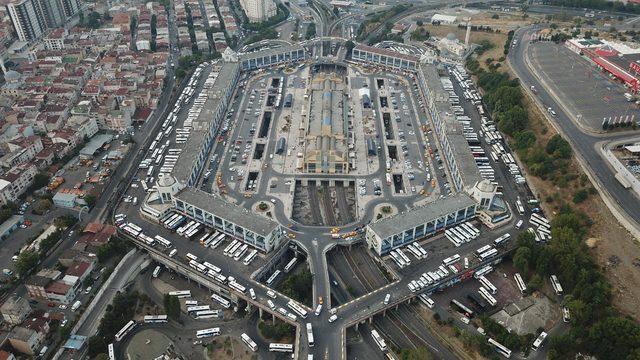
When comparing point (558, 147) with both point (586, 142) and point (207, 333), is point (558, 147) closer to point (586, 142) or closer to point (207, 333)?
point (586, 142)

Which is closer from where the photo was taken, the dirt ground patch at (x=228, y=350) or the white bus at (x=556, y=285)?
the dirt ground patch at (x=228, y=350)

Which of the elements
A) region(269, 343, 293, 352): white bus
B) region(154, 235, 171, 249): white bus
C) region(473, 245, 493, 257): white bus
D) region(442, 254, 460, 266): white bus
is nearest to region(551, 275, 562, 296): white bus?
region(473, 245, 493, 257): white bus

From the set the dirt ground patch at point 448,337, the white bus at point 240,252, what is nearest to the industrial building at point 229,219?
the white bus at point 240,252

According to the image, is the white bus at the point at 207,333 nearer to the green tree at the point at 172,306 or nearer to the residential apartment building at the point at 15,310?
the green tree at the point at 172,306

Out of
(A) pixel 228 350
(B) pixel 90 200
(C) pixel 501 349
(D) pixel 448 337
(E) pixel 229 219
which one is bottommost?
(A) pixel 228 350

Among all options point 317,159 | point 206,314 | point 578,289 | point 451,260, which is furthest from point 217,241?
point 578,289

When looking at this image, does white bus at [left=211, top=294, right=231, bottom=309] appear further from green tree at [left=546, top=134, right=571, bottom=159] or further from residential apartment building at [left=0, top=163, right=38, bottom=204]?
green tree at [left=546, top=134, right=571, bottom=159]

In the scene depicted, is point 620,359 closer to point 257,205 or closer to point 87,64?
point 257,205
